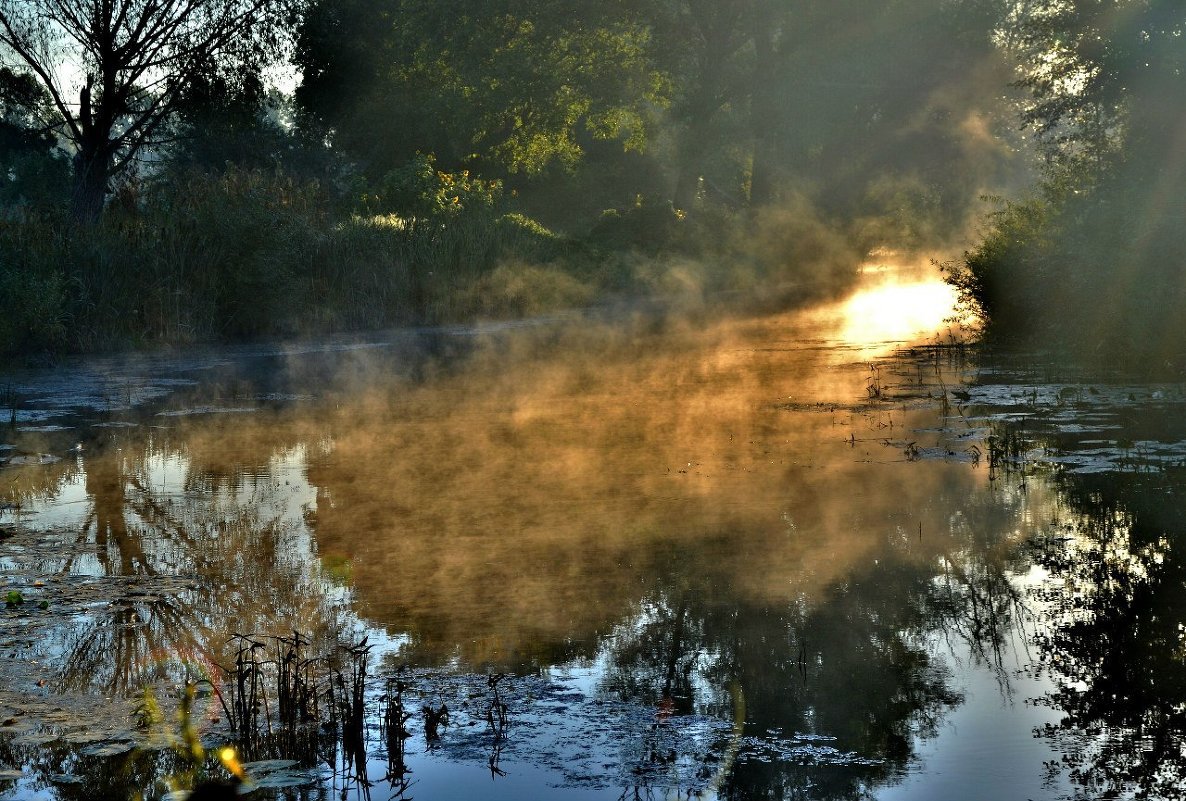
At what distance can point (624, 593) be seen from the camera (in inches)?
255

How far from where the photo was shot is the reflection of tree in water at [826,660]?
4.38m

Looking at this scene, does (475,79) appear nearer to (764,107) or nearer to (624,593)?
(764,107)

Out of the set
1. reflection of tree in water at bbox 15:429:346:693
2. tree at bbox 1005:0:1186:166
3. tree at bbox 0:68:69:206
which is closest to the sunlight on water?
tree at bbox 1005:0:1186:166

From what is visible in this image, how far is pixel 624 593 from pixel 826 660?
1.36 meters

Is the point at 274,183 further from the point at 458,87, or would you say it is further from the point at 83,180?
the point at 458,87

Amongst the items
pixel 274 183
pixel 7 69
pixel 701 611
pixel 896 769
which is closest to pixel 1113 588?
pixel 701 611

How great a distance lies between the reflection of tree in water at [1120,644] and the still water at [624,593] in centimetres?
2

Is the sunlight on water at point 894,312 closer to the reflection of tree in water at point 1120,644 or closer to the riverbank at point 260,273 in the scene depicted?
the riverbank at point 260,273

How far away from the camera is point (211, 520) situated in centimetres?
839

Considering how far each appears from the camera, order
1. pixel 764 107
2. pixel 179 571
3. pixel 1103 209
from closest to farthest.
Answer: pixel 179 571
pixel 1103 209
pixel 764 107

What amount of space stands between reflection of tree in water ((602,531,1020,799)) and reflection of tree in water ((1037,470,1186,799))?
12.6 inches

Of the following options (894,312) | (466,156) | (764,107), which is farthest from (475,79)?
(894,312)

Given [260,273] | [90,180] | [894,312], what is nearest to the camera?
[260,273]

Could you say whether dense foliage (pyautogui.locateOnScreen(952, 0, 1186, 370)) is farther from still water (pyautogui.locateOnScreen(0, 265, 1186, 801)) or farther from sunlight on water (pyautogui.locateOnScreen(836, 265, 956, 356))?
still water (pyautogui.locateOnScreen(0, 265, 1186, 801))
